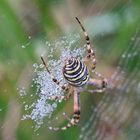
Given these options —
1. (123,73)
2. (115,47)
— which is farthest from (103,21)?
(123,73)

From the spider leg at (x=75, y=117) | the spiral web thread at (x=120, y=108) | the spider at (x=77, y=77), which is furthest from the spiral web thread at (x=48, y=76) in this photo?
the spiral web thread at (x=120, y=108)

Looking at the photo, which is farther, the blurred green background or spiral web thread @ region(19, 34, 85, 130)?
the blurred green background

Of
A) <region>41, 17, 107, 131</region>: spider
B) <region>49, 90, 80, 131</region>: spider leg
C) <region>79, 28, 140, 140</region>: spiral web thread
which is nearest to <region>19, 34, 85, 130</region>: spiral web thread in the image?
<region>41, 17, 107, 131</region>: spider

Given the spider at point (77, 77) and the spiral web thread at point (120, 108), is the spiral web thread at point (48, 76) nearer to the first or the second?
the spider at point (77, 77)

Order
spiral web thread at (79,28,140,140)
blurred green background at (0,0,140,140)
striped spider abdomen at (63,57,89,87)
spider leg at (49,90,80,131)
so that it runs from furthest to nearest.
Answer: spiral web thread at (79,28,140,140) < spider leg at (49,90,80,131) < blurred green background at (0,0,140,140) < striped spider abdomen at (63,57,89,87)

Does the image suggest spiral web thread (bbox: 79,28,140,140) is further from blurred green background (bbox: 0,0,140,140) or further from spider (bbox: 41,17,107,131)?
spider (bbox: 41,17,107,131)

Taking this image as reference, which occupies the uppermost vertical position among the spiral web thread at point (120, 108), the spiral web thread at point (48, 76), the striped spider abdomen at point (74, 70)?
the spiral web thread at point (120, 108)

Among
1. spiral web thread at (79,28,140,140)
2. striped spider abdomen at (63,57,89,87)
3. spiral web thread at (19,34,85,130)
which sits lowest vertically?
striped spider abdomen at (63,57,89,87)
